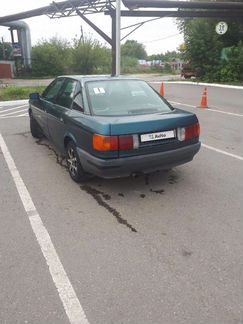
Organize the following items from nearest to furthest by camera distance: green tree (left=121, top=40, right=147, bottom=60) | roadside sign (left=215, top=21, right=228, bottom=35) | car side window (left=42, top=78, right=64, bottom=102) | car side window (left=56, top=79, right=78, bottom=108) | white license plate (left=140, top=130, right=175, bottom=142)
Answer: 1. white license plate (left=140, top=130, right=175, bottom=142)
2. car side window (left=56, top=79, right=78, bottom=108)
3. car side window (left=42, top=78, right=64, bottom=102)
4. roadside sign (left=215, top=21, right=228, bottom=35)
5. green tree (left=121, top=40, right=147, bottom=60)

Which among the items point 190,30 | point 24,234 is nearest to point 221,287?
point 24,234

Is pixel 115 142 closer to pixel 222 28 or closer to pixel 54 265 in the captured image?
pixel 54 265

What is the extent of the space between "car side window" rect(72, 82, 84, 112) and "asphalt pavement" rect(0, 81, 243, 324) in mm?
1113

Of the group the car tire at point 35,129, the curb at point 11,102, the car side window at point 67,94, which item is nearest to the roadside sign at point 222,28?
the curb at point 11,102

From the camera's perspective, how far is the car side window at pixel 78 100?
489 cm

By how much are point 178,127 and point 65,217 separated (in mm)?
1906

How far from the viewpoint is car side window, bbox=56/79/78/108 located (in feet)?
17.4

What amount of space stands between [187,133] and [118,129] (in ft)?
3.65

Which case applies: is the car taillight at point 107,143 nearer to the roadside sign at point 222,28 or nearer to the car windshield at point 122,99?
the car windshield at point 122,99

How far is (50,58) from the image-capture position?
44688mm

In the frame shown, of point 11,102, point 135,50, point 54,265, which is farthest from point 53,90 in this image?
point 135,50

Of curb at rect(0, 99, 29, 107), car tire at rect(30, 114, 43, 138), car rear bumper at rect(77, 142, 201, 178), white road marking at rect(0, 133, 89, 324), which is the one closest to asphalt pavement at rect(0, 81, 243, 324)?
white road marking at rect(0, 133, 89, 324)

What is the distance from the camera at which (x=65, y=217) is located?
160 inches

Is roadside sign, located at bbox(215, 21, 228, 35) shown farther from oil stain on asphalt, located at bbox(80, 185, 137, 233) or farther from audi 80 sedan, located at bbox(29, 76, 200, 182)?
oil stain on asphalt, located at bbox(80, 185, 137, 233)
